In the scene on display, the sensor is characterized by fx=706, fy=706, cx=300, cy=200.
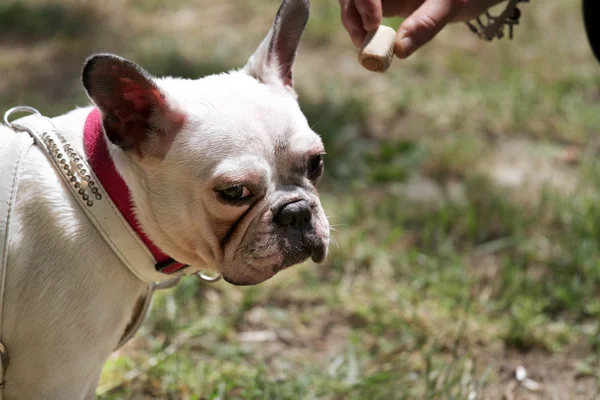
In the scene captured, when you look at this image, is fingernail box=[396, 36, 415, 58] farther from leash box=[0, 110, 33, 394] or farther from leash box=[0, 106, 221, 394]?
leash box=[0, 110, 33, 394]

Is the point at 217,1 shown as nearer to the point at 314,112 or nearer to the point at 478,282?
the point at 314,112

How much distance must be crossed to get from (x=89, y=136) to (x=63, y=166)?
0.15m

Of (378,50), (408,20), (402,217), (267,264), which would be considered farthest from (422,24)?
(402,217)

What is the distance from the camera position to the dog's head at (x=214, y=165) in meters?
2.26

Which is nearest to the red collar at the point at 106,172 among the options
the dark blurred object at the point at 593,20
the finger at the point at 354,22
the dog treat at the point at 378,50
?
the dog treat at the point at 378,50

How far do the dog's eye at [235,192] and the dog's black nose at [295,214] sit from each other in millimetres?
138

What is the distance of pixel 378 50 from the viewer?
7.97 feet

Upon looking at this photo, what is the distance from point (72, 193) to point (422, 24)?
Result: 140 cm

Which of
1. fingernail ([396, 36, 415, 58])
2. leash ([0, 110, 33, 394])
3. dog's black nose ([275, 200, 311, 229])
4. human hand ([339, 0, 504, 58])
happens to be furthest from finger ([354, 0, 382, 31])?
leash ([0, 110, 33, 394])

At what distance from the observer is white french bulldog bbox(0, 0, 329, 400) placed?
7.14 feet

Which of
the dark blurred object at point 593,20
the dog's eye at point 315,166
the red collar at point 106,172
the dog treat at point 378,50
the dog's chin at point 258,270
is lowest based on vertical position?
the dog's chin at point 258,270

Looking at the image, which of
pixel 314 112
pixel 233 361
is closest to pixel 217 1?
pixel 314 112

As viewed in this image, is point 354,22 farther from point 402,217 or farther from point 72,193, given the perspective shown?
point 402,217

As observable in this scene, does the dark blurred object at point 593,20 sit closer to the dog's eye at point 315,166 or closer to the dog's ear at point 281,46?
the dog's ear at point 281,46
